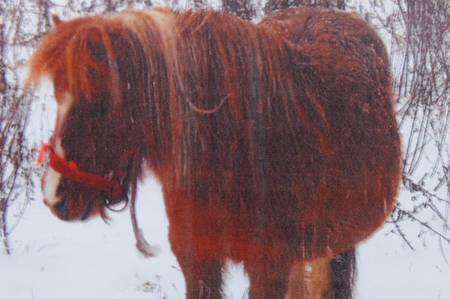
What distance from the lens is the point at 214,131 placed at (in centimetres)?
196

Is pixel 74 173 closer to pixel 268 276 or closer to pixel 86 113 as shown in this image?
pixel 86 113

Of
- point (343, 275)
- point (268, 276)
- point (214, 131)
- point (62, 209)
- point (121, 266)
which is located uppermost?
point (214, 131)

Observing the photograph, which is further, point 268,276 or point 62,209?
point 268,276

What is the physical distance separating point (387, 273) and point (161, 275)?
129 cm

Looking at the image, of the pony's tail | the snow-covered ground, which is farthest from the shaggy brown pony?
the snow-covered ground

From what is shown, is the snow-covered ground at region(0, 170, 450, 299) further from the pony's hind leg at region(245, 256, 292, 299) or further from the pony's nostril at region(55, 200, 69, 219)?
the pony's nostril at region(55, 200, 69, 219)

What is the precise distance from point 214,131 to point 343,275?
135 cm

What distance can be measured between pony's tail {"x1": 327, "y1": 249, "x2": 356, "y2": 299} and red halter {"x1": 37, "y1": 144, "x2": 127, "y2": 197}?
4.51 ft

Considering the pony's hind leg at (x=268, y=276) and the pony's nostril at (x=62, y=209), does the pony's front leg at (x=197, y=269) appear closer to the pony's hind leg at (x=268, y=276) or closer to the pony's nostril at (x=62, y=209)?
the pony's hind leg at (x=268, y=276)

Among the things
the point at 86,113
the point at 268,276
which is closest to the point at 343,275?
the point at 268,276

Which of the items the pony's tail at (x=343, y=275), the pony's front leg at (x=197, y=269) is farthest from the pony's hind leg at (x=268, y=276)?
the pony's tail at (x=343, y=275)

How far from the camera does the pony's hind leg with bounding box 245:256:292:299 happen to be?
2.17 meters

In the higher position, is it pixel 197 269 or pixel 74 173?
pixel 74 173

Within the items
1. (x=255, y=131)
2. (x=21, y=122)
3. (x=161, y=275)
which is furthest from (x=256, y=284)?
(x=21, y=122)
